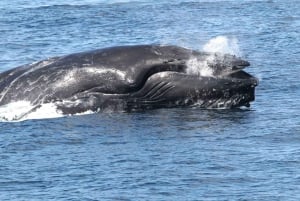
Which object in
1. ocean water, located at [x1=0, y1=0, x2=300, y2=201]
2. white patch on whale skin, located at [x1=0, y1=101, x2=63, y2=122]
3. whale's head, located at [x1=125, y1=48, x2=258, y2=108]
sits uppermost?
whale's head, located at [x1=125, y1=48, x2=258, y2=108]

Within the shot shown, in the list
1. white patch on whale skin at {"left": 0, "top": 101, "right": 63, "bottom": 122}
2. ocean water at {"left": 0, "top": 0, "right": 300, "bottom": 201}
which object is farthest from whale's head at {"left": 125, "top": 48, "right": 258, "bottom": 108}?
white patch on whale skin at {"left": 0, "top": 101, "right": 63, "bottom": 122}

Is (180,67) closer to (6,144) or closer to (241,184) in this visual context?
(6,144)

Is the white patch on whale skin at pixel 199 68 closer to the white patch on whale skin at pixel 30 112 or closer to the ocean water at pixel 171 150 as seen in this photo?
the ocean water at pixel 171 150

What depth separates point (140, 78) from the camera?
80.7 feet

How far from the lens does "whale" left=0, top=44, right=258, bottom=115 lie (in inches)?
969

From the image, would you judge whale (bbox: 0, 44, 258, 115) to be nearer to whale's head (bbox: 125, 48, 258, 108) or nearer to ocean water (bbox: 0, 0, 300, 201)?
whale's head (bbox: 125, 48, 258, 108)

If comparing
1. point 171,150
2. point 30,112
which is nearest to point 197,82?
point 30,112

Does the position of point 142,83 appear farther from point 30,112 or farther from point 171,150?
point 171,150

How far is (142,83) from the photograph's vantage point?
24.7 m

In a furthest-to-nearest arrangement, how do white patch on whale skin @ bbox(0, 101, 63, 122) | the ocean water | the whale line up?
the whale, white patch on whale skin @ bbox(0, 101, 63, 122), the ocean water

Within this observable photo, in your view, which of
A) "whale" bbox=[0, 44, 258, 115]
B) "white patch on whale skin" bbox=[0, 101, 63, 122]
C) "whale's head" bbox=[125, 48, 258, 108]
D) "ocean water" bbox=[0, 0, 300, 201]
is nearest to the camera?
"ocean water" bbox=[0, 0, 300, 201]

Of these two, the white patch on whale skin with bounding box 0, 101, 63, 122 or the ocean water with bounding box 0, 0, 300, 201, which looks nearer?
the ocean water with bounding box 0, 0, 300, 201

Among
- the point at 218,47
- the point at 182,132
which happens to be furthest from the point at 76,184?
the point at 218,47

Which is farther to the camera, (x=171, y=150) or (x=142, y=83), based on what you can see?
(x=142, y=83)
